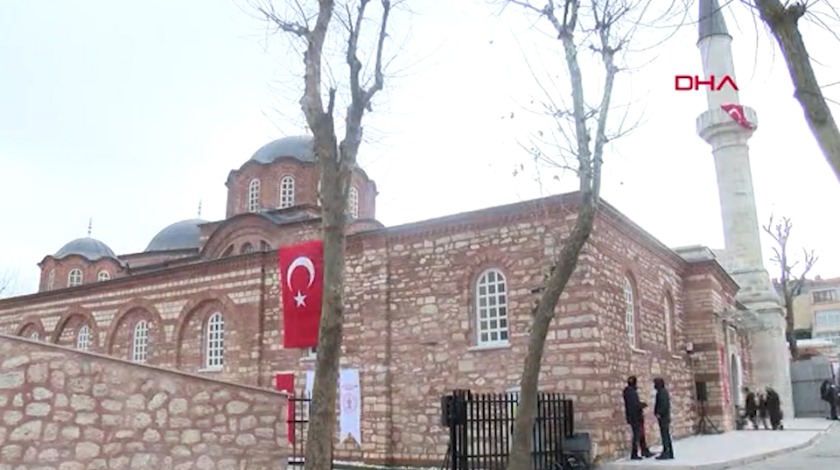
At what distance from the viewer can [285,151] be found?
2555cm

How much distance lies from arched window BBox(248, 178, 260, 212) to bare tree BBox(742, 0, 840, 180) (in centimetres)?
2231

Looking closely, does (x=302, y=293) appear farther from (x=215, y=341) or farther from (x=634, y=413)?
(x=634, y=413)

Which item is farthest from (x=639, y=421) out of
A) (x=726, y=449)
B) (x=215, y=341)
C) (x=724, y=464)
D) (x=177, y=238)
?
(x=177, y=238)

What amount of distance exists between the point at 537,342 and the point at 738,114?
18.4 meters

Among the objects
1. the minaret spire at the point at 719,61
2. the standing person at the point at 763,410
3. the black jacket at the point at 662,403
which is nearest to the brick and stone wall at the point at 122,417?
the black jacket at the point at 662,403

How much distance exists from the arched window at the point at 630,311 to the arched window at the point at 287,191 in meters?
13.7

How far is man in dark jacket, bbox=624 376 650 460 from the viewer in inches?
457

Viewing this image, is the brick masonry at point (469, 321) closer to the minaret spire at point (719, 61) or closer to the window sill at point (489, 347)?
the window sill at point (489, 347)

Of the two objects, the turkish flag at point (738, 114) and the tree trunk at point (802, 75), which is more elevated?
the turkish flag at point (738, 114)

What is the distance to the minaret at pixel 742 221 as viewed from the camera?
23891mm

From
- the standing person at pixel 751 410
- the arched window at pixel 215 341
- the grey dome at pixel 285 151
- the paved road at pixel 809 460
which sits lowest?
the paved road at pixel 809 460

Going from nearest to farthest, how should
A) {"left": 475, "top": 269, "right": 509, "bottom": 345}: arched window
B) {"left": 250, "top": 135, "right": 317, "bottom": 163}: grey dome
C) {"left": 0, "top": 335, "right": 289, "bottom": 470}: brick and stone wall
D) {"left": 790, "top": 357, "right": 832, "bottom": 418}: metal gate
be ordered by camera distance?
{"left": 0, "top": 335, "right": 289, "bottom": 470}: brick and stone wall < {"left": 475, "top": 269, "right": 509, "bottom": 345}: arched window < {"left": 250, "top": 135, "right": 317, "bottom": 163}: grey dome < {"left": 790, "top": 357, "right": 832, "bottom": 418}: metal gate

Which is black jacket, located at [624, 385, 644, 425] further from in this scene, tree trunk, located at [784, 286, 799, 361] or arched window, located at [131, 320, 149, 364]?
tree trunk, located at [784, 286, 799, 361]

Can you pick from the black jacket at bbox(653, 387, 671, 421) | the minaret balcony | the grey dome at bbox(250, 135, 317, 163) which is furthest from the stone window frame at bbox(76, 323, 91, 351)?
the minaret balcony
